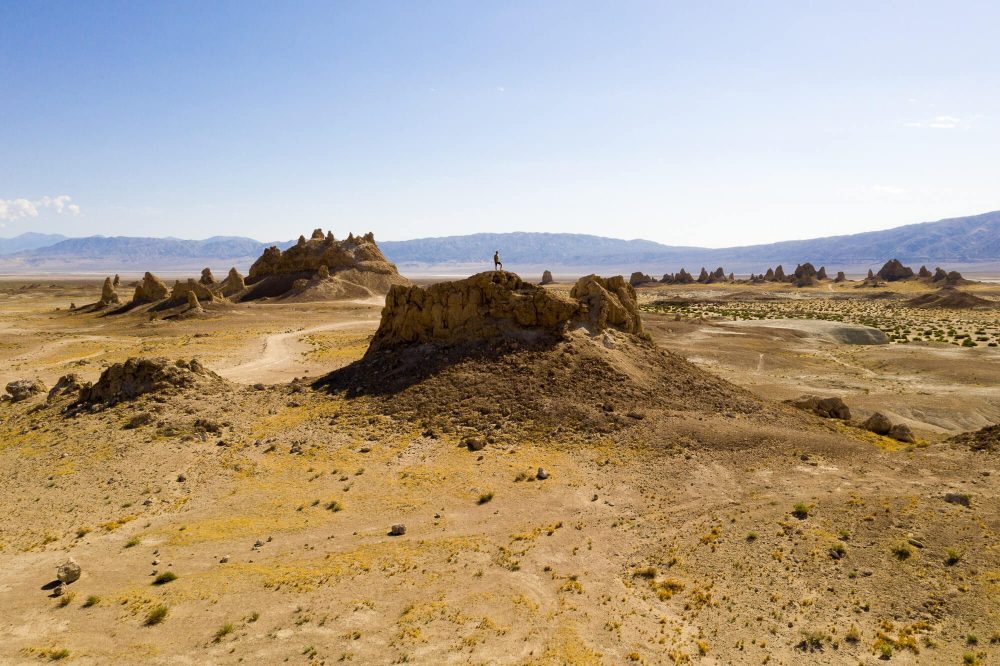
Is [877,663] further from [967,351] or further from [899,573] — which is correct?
[967,351]

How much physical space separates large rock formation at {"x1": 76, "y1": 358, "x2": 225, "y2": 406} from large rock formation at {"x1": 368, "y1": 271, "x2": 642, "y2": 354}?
7.71m

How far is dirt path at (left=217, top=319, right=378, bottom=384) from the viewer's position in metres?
30.4

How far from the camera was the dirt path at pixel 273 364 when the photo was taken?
30.4m

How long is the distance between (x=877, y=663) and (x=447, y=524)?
841cm

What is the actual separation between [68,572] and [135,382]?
1256cm

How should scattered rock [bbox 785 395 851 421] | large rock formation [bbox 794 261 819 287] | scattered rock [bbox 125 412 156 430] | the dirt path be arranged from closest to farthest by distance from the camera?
scattered rock [bbox 125 412 156 430] → scattered rock [bbox 785 395 851 421] → the dirt path → large rock formation [bbox 794 261 819 287]

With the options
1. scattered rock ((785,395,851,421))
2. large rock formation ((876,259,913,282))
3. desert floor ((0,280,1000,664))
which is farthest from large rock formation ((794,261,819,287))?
scattered rock ((785,395,851,421))

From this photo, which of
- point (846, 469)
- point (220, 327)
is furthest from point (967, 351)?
point (220, 327)

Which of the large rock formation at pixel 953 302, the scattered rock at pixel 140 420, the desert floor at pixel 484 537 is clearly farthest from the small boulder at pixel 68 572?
the large rock formation at pixel 953 302

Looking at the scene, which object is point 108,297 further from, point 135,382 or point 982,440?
point 982,440

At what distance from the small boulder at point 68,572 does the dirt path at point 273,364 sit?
18.3 m

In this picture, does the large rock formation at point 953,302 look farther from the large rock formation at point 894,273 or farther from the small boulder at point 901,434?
the small boulder at point 901,434

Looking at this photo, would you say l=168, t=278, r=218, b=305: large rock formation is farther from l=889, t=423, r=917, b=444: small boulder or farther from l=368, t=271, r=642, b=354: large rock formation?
l=889, t=423, r=917, b=444: small boulder

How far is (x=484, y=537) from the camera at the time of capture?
12.9 m
